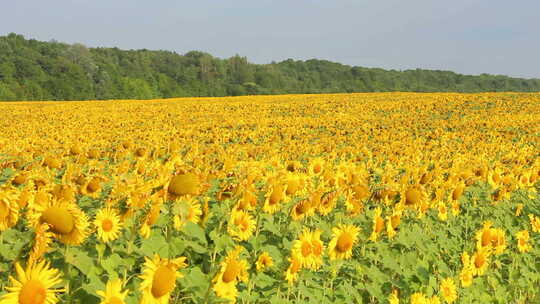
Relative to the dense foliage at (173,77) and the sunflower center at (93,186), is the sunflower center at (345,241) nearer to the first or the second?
the sunflower center at (93,186)

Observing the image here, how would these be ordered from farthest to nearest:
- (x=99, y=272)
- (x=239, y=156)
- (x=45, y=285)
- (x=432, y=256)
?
(x=239, y=156) → (x=432, y=256) → (x=99, y=272) → (x=45, y=285)

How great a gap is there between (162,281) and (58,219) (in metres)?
0.55

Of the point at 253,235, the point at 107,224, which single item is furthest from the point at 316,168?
the point at 107,224

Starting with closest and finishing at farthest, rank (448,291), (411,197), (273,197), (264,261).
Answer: (264,261), (273,197), (448,291), (411,197)

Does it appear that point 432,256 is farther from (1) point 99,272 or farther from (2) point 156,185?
(1) point 99,272

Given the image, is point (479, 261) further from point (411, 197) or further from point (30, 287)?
point (30, 287)

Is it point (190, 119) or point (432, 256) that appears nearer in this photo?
point (432, 256)

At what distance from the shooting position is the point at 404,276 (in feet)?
14.2

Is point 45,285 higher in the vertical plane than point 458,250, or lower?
higher

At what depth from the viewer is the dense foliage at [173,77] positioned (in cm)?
6481

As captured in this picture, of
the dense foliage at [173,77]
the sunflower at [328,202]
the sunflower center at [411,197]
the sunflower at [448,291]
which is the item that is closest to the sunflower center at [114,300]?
the sunflower at [328,202]

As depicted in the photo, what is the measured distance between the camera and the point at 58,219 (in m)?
2.17

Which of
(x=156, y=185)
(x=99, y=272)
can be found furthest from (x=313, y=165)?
(x=99, y=272)

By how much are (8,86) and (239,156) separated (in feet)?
194
